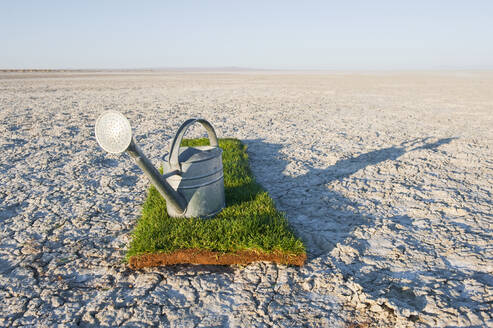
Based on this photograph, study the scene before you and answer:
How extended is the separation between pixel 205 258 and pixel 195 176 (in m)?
0.62

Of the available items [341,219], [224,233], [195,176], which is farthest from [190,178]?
[341,219]

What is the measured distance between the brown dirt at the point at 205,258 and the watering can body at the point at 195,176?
396mm

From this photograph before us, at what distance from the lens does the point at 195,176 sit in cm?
265

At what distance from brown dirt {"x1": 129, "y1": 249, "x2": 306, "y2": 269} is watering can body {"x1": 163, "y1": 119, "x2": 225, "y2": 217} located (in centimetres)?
40

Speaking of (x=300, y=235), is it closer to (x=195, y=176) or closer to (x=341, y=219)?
(x=341, y=219)

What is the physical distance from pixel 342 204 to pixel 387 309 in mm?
1592

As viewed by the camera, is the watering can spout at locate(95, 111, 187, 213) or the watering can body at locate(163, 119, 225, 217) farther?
the watering can body at locate(163, 119, 225, 217)

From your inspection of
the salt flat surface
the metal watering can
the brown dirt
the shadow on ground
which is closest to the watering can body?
the metal watering can

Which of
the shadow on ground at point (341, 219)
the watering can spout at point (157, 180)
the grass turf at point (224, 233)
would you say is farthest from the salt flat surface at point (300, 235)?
the watering can spout at point (157, 180)

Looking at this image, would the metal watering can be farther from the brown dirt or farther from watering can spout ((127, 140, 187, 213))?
the brown dirt

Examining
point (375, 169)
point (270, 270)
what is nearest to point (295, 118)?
point (375, 169)

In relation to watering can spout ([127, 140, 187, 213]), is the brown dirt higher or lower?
lower

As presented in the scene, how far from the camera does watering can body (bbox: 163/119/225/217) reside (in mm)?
2580

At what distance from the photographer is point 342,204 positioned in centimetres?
353
